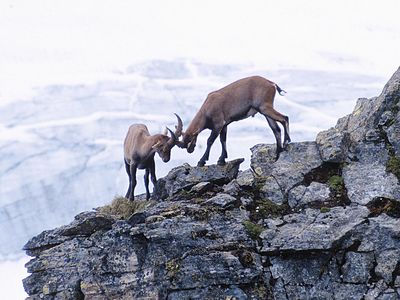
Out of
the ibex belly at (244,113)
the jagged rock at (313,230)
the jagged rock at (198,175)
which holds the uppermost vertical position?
the ibex belly at (244,113)

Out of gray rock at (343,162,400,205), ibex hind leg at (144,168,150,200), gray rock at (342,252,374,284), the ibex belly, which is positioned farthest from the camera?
ibex hind leg at (144,168,150,200)

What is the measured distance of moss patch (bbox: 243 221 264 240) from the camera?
14.9 meters

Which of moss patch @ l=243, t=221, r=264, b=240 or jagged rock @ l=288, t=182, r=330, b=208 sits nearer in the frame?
moss patch @ l=243, t=221, r=264, b=240

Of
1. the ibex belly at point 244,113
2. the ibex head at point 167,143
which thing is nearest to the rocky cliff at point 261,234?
the ibex belly at point 244,113

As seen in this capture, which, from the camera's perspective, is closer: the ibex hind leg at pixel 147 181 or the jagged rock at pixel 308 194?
the jagged rock at pixel 308 194

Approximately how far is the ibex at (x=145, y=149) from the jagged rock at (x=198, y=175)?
176 cm

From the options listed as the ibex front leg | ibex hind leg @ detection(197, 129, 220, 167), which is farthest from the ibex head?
the ibex front leg

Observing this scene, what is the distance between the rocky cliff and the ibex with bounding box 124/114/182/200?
1.98m

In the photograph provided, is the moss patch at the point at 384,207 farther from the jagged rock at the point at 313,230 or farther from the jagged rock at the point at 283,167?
the jagged rock at the point at 283,167

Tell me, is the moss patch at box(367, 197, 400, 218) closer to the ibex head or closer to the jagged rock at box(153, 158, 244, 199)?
the jagged rock at box(153, 158, 244, 199)

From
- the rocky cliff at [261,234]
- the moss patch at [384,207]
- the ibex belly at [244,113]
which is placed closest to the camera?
the rocky cliff at [261,234]

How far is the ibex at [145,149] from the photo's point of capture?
64.4 feet

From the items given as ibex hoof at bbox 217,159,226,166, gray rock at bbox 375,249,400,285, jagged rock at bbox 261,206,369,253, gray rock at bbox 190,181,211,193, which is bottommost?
gray rock at bbox 375,249,400,285

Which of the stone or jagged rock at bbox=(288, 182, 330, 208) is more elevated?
the stone
